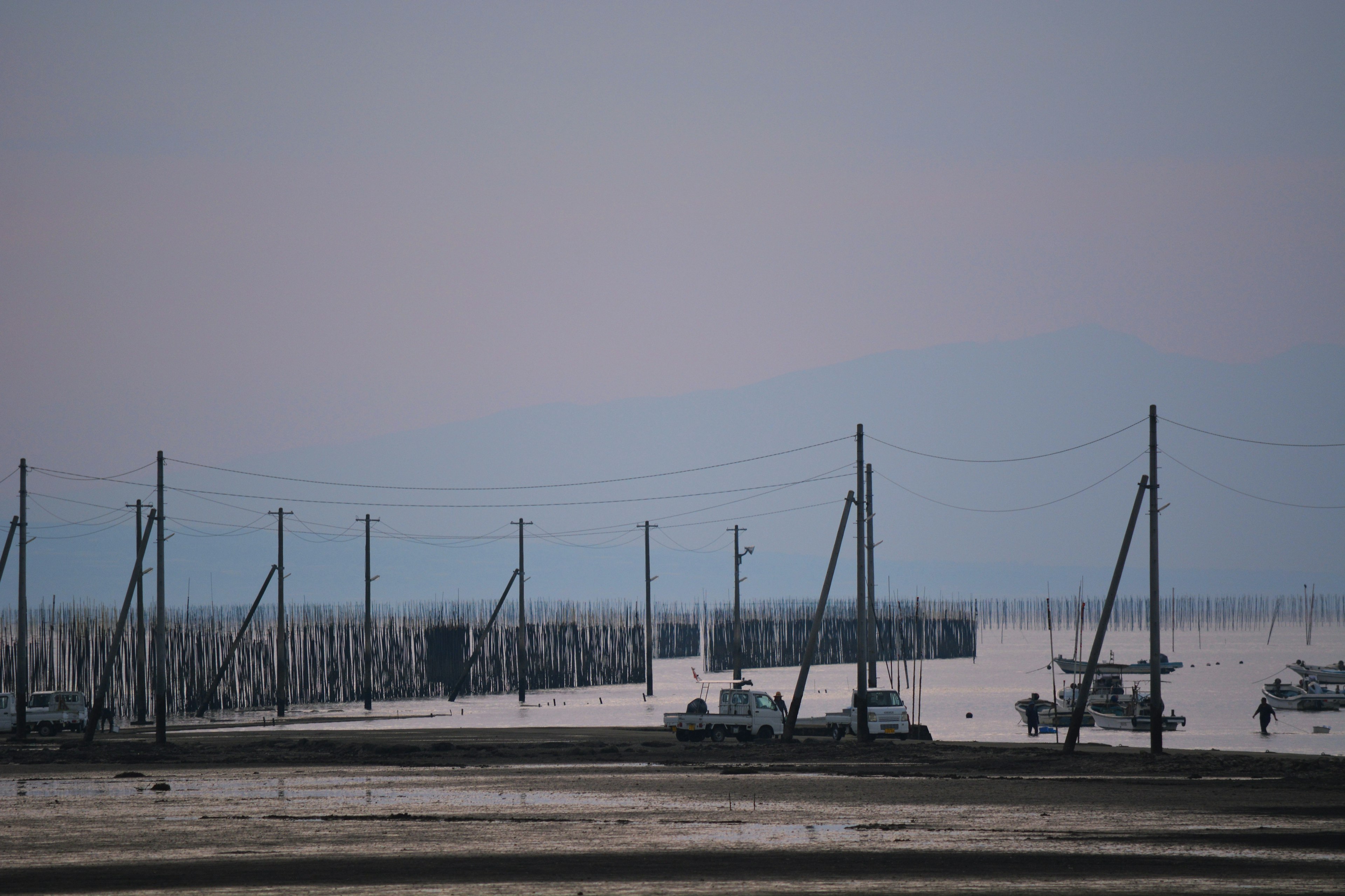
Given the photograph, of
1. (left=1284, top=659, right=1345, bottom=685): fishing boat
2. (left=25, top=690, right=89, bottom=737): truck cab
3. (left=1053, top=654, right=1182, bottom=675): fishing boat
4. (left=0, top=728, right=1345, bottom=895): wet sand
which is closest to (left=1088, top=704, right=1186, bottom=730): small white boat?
(left=1053, top=654, right=1182, bottom=675): fishing boat

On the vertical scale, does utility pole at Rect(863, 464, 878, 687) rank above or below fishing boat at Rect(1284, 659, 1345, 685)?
above

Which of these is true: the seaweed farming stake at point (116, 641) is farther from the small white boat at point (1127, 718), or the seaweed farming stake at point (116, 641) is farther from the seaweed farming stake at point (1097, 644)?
the small white boat at point (1127, 718)

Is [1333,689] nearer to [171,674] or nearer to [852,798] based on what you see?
[171,674]

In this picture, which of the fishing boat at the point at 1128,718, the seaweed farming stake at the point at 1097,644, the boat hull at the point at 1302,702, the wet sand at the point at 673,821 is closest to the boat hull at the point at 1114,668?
the boat hull at the point at 1302,702

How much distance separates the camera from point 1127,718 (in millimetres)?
62094

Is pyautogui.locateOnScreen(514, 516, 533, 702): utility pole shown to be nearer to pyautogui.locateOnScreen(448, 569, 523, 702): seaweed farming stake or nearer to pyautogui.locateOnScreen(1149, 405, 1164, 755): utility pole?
pyautogui.locateOnScreen(448, 569, 523, 702): seaweed farming stake

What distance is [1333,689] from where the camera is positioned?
9325 centimetres

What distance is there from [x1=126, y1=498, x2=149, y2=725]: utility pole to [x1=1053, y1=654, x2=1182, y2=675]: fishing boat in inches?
1938

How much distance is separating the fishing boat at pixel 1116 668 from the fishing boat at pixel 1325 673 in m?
8.56

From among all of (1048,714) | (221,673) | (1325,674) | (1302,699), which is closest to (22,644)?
(221,673)

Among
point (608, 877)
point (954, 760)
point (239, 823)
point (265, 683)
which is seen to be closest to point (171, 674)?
point (265, 683)

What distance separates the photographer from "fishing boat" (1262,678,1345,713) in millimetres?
74188

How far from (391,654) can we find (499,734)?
98.2ft

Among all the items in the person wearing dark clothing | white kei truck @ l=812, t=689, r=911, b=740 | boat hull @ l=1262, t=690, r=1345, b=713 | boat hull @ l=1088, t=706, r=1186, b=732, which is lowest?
boat hull @ l=1262, t=690, r=1345, b=713
